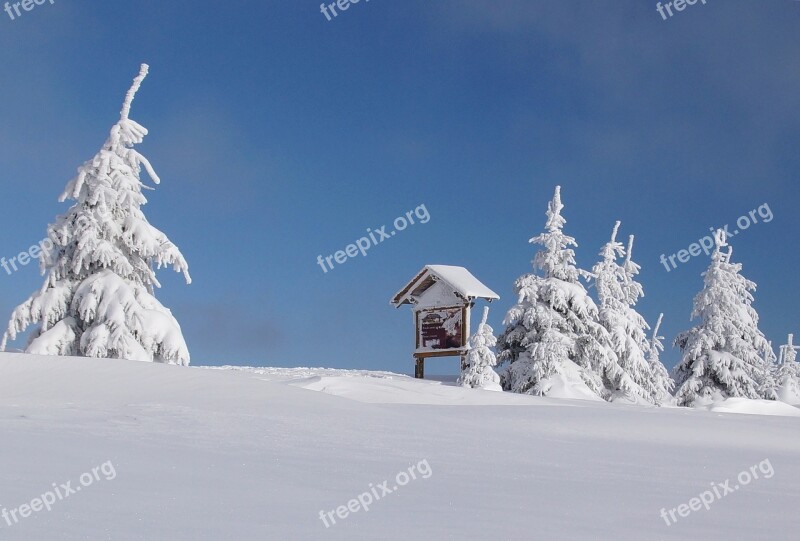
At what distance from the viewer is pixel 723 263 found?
3128cm

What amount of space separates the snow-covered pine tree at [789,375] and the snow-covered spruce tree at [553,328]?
1515 cm

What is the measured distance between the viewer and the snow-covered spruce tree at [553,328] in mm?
23844

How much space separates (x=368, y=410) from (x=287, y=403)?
3.86ft

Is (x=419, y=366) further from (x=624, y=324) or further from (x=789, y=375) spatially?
(x=789, y=375)

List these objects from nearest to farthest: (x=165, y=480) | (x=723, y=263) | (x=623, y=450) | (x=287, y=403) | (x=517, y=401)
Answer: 1. (x=165, y=480)
2. (x=623, y=450)
3. (x=287, y=403)
4. (x=517, y=401)
5. (x=723, y=263)

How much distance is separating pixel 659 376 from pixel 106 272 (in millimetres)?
21646

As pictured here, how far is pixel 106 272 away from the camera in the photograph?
19750 millimetres

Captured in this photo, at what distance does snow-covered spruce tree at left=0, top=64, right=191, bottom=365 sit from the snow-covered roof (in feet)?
24.9

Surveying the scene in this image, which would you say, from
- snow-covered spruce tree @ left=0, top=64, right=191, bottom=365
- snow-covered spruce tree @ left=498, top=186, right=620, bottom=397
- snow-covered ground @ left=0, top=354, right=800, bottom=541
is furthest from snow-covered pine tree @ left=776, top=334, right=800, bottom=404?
snow-covered spruce tree @ left=0, top=64, right=191, bottom=365

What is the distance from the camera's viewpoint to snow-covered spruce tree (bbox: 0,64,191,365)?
19109 mm

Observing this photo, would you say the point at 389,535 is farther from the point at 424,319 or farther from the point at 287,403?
the point at 424,319

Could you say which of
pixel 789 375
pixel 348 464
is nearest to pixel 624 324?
pixel 789 375

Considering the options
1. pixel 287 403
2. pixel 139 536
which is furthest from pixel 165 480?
pixel 287 403

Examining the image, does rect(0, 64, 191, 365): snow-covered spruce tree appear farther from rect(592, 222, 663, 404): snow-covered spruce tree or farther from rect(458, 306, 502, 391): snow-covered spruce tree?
rect(592, 222, 663, 404): snow-covered spruce tree
